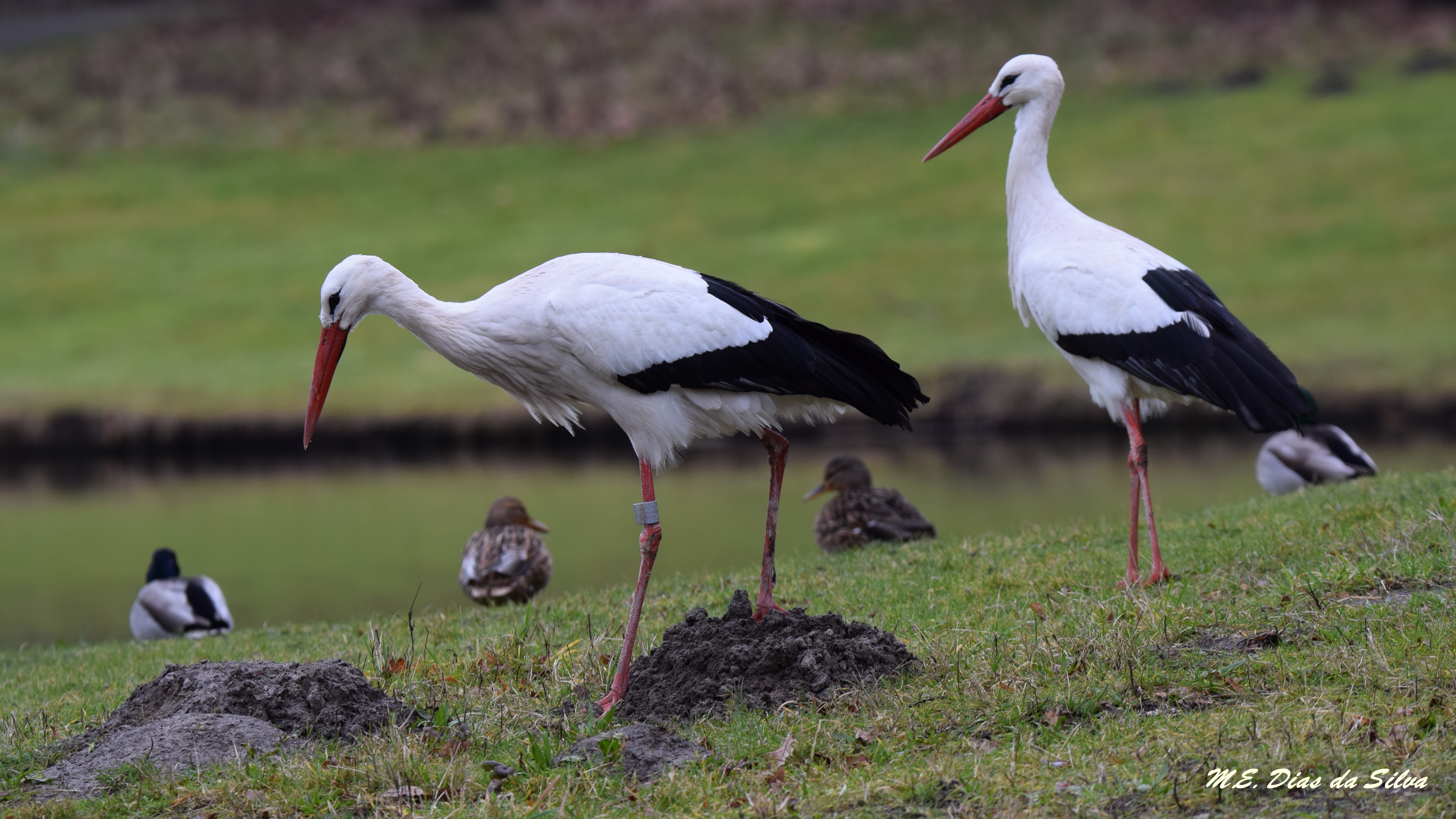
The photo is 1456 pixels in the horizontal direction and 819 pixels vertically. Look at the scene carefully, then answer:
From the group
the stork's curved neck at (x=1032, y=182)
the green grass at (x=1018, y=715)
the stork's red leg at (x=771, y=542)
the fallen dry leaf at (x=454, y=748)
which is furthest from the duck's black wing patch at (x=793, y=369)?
the stork's curved neck at (x=1032, y=182)

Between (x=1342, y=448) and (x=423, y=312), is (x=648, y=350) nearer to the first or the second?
(x=423, y=312)

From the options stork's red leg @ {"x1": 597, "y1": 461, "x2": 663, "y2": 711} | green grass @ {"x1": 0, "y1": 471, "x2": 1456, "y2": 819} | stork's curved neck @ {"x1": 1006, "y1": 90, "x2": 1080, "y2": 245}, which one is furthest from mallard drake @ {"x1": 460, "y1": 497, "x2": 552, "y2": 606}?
stork's curved neck @ {"x1": 1006, "y1": 90, "x2": 1080, "y2": 245}

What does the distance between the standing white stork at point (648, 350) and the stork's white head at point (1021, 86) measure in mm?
3002

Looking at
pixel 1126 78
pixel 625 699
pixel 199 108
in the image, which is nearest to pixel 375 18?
pixel 199 108

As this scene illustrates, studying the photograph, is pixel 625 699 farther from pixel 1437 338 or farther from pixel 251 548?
pixel 1437 338

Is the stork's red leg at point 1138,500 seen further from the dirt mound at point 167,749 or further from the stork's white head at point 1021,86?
the dirt mound at point 167,749

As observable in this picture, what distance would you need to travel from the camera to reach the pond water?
13516 millimetres

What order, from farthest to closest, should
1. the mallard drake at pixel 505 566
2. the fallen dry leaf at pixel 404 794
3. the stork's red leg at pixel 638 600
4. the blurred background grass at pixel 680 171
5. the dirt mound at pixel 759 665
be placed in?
the blurred background grass at pixel 680 171, the mallard drake at pixel 505 566, the stork's red leg at pixel 638 600, the dirt mound at pixel 759 665, the fallen dry leaf at pixel 404 794

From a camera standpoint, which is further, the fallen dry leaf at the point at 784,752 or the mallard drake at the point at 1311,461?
the mallard drake at the point at 1311,461

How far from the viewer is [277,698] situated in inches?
224

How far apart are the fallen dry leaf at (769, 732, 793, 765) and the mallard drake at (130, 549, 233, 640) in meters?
6.91

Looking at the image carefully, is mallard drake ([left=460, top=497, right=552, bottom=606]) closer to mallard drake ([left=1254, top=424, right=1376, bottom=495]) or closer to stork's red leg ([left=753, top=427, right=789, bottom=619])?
stork's red leg ([left=753, top=427, right=789, bottom=619])

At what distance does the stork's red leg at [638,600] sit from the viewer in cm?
599

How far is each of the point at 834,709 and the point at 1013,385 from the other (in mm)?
16199
